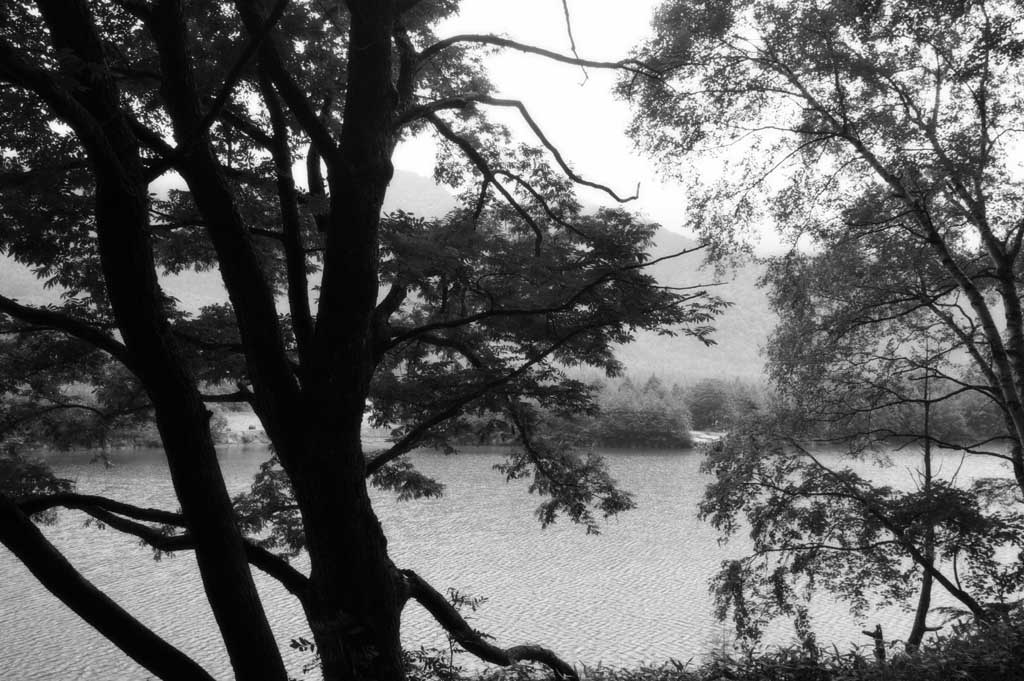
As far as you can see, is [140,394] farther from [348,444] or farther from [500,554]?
[500,554]

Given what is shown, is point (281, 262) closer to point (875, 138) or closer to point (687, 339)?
point (875, 138)

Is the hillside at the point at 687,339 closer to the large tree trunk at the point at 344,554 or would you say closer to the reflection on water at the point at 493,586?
the reflection on water at the point at 493,586

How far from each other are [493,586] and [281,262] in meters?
9.42

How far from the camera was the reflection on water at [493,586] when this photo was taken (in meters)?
10.4

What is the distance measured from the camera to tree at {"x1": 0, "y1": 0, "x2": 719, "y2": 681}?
1975mm

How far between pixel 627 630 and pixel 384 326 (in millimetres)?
9522

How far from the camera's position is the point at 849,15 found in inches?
200

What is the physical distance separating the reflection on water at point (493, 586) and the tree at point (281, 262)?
503 centimetres

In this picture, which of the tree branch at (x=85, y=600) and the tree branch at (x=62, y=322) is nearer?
the tree branch at (x=85, y=600)

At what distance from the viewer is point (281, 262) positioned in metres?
5.62

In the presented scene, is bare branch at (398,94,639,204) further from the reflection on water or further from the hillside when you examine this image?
the hillside

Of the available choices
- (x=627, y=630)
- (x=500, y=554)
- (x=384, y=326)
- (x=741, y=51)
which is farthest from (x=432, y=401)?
(x=500, y=554)

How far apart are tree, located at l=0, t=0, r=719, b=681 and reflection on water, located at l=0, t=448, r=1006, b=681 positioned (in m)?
5.03

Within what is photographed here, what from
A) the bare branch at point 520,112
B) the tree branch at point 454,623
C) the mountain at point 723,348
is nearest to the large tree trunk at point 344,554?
the tree branch at point 454,623
